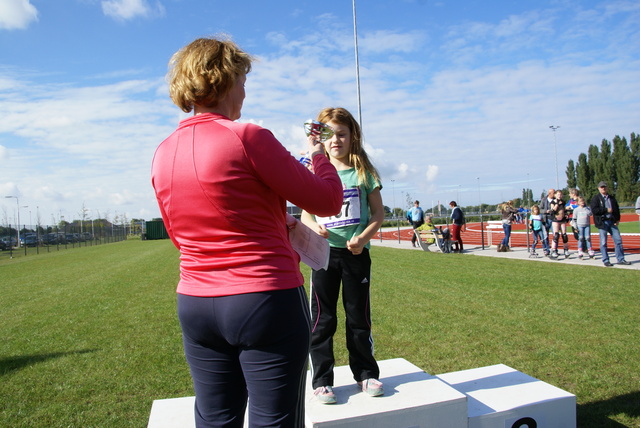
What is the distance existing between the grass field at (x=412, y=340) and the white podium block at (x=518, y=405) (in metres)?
0.41

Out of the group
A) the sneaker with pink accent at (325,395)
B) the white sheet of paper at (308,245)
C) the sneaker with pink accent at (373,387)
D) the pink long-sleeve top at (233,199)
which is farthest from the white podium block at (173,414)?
the pink long-sleeve top at (233,199)

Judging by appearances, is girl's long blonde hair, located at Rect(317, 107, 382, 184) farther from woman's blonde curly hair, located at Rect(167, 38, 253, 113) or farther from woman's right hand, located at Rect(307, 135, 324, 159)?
woman's blonde curly hair, located at Rect(167, 38, 253, 113)

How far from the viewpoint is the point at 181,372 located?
181 inches

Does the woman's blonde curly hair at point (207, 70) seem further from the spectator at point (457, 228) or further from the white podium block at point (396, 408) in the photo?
the spectator at point (457, 228)

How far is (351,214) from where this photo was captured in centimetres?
294

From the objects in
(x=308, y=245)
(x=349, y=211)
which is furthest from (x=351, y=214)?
(x=308, y=245)

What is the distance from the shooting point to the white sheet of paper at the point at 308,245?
1.92m

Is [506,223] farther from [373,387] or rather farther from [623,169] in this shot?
[623,169]

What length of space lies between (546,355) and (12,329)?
7335 millimetres

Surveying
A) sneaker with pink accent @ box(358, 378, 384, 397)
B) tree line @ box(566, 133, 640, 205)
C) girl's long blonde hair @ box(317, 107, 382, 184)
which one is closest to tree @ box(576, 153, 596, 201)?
tree line @ box(566, 133, 640, 205)

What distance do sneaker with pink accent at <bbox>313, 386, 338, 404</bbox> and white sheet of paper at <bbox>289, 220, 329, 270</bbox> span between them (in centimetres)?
95

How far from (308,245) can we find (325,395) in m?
1.09

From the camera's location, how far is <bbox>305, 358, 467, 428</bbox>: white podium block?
7.90 feet

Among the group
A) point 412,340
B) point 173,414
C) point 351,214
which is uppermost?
point 351,214
